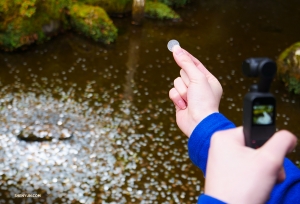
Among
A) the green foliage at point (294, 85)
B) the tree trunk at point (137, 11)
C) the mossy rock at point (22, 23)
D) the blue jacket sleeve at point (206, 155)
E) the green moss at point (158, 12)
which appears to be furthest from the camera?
the green moss at point (158, 12)

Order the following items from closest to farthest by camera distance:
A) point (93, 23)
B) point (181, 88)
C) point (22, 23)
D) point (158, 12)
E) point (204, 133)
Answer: point (204, 133), point (181, 88), point (22, 23), point (93, 23), point (158, 12)

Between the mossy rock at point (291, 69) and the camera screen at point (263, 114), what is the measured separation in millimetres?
6424

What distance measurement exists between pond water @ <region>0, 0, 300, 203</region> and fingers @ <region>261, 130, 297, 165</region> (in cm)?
349

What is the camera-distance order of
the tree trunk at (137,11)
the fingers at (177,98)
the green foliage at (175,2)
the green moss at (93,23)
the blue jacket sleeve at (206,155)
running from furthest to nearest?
1. the green foliage at (175,2)
2. the tree trunk at (137,11)
3. the green moss at (93,23)
4. the fingers at (177,98)
5. the blue jacket sleeve at (206,155)

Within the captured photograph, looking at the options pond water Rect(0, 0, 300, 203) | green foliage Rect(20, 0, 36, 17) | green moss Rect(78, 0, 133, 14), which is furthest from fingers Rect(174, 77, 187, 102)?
green moss Rect(78, 0, 133, 14)

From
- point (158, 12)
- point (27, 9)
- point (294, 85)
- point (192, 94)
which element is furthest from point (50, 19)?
point (192, 94)

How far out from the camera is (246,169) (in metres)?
0.74

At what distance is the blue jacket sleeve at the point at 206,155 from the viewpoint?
3.72 ft

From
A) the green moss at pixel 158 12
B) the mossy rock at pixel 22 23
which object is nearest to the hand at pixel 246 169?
the mossy rock at pixel 22 23

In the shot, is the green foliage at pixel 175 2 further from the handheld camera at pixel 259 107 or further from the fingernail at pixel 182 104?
the handheld camera at pixel 259 107

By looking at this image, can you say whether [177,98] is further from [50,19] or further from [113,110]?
[50,19]

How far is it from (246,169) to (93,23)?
7.09 meters

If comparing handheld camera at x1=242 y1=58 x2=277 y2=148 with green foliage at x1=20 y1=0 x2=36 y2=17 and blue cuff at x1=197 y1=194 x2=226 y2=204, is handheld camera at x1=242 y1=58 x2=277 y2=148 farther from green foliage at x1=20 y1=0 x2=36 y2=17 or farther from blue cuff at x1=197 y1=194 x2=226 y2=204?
green foliage at x1=20 y1=0 x2=36 y2=17

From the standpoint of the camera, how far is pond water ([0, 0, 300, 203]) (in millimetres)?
4203
